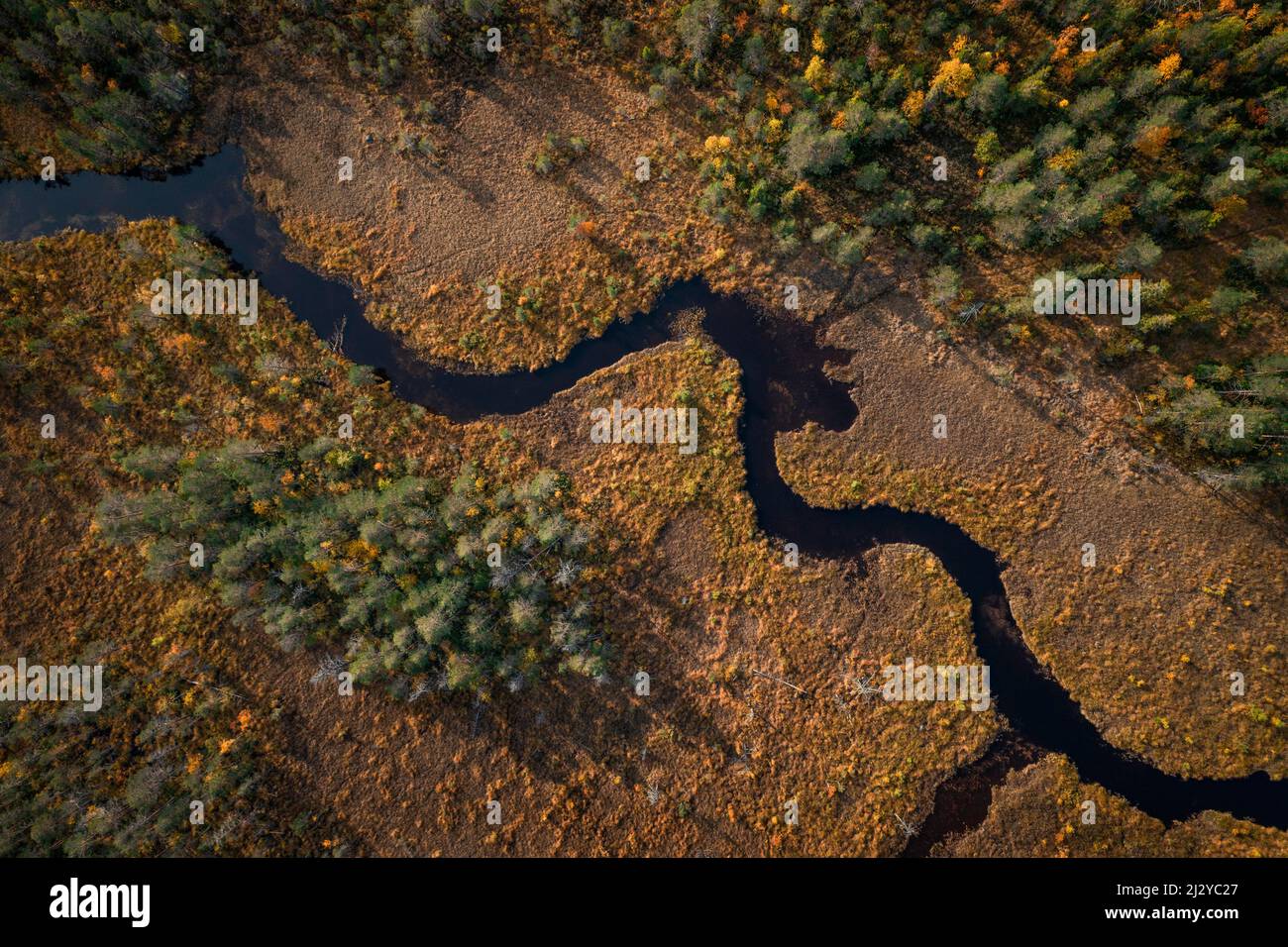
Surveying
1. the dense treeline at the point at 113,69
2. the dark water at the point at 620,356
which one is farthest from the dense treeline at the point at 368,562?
the dense treeline at the point at 113,69

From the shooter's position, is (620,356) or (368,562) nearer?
(368,562)

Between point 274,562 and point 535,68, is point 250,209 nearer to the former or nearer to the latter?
point 535,68

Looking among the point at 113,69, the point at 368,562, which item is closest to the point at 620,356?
the point at 368,562

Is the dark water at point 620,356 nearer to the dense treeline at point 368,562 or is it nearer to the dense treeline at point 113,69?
the dense treeline at point 113,69

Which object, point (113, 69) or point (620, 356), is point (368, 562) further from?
point (113, 69)

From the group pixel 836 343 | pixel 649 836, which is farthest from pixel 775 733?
pixel 836 343
